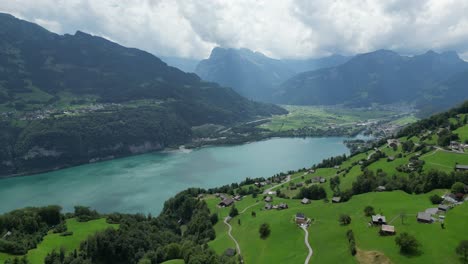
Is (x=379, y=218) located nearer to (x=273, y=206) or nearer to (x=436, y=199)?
(x=436, y=199)

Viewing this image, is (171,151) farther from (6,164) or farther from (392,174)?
(392,174)

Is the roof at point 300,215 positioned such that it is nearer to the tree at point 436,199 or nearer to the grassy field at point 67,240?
the tree at point 436,199

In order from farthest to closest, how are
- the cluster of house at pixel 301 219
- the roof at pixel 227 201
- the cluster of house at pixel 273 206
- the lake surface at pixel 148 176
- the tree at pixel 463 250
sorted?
1. the lake surface at pixel 148 176
2. the roof at pixel 227 201
3. the cluster of house at pixel 273 206
4. the cluster of house at pixel 301 219
5. the tree at pixel 463 250

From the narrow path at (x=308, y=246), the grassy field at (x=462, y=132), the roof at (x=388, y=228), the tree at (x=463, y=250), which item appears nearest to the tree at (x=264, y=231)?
the narrow path at (x=308, y=246)

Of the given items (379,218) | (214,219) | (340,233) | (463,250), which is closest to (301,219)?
(340,233)

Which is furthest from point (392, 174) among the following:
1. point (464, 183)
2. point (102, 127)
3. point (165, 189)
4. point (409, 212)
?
point (102, 127)
